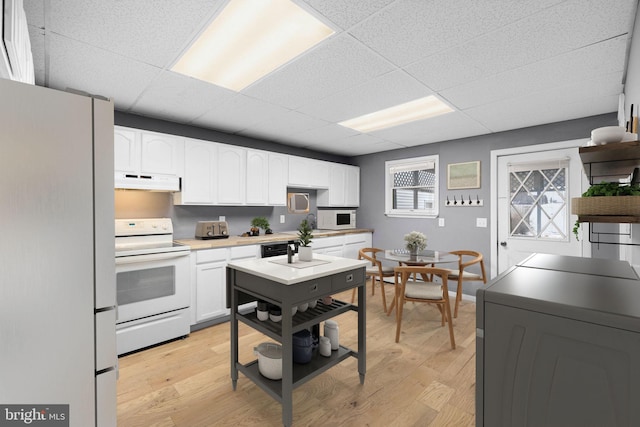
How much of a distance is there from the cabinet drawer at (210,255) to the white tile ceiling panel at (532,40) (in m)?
2.61

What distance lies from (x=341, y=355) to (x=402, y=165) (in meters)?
3.60

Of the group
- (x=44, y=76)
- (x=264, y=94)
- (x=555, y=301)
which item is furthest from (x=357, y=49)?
(x=44, y=76)

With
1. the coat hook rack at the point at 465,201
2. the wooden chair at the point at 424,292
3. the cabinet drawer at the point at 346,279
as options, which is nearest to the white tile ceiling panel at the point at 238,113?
the cabinet drawer at the point at 346,279

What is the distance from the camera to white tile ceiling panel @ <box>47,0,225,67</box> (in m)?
1.52

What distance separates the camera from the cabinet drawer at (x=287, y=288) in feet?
5.64

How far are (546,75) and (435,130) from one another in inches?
63.8

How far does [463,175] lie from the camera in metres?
4.27

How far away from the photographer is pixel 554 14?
158 centimetres

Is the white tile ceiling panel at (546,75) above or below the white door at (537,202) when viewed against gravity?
above

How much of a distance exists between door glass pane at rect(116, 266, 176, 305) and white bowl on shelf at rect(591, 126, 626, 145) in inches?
129

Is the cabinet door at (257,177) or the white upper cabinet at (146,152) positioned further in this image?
the cabinet door at (257,177)

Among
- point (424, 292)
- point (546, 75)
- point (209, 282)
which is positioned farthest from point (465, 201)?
point (209, 282)

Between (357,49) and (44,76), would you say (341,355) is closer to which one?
(357,49)

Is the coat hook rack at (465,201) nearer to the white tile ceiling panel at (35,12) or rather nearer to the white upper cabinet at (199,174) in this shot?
the white upper cabinet at (199,174)
